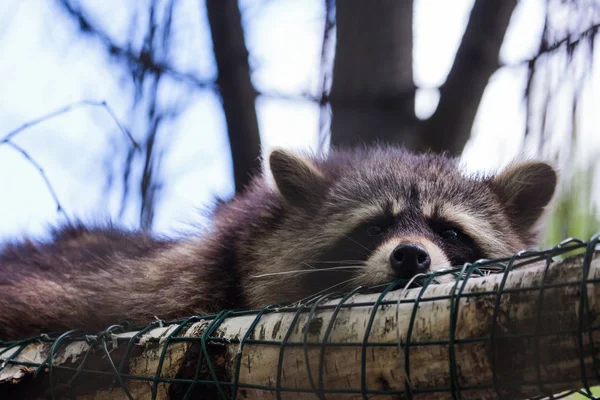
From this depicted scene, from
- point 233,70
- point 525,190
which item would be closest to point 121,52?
point 233,70

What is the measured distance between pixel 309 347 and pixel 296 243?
1721mm

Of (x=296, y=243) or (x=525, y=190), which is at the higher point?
(x=525, y=190)

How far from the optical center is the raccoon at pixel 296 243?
3676mm

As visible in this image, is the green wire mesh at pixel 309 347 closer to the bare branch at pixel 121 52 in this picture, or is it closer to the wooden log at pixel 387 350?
the wooden log at pixel 387 350

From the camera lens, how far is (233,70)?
491cm

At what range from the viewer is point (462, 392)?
1932 millimetres

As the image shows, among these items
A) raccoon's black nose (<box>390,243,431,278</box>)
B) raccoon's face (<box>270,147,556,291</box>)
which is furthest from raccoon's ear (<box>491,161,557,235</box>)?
raccoon's black nose (<box>390,243,431,278</box>)

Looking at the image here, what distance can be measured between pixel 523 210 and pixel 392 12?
5.51 ft

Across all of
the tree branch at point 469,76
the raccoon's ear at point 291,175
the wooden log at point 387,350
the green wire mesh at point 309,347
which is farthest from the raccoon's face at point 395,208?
the wooden log at point 387,350

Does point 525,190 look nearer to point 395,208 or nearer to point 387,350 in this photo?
point 395,208

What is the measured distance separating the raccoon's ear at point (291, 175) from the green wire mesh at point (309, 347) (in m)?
1.45

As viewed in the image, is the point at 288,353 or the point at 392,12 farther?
the point at 392,12

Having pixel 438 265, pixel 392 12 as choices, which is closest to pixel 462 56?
pixel 392 12

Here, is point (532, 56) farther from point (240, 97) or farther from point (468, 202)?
point (240, 97)
